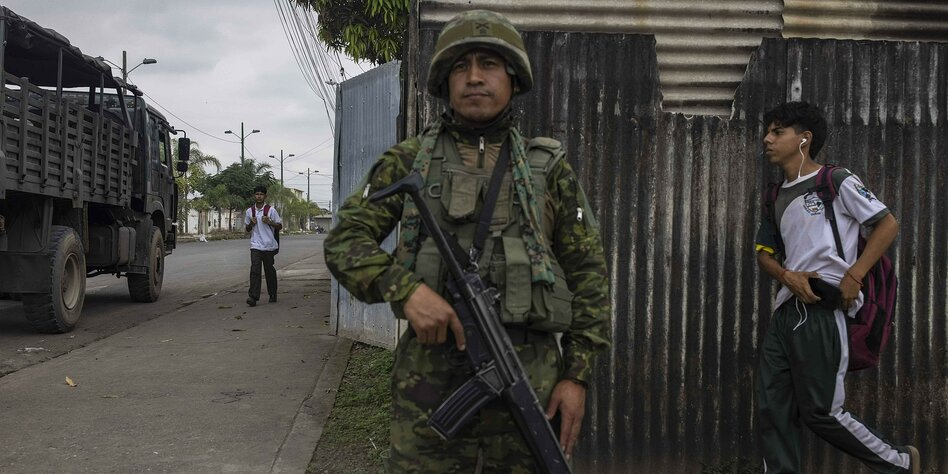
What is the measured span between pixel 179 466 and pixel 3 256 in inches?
186

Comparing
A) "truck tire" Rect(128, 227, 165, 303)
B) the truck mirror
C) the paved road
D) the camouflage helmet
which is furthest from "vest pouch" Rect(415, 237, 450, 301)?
the truck mirror

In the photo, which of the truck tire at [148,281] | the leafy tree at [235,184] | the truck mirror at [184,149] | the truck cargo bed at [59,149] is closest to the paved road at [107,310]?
the truck tire at [148,281]

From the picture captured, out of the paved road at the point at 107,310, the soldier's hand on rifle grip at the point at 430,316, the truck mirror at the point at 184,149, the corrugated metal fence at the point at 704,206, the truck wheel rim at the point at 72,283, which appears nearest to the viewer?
the soldier's hand on rifle grip at the point at 430,316

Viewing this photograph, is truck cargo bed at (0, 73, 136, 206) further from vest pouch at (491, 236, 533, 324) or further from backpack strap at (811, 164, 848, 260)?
backpack strap at (811, 164, 848, 260)

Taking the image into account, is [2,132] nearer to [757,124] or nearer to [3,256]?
[3,256]

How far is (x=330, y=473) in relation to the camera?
366 cm

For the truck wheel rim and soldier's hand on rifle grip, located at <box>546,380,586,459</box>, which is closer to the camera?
soldier's hand on rifle grip, located at <box>546,380,586,459</box>

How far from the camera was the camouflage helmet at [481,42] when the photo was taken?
1.97m

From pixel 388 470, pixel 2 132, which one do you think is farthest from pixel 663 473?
pixel 2 132

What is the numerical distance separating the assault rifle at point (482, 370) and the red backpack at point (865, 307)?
1.60m

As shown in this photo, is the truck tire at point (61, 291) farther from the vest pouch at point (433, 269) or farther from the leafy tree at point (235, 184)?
the leafy tree at point (235, 184)

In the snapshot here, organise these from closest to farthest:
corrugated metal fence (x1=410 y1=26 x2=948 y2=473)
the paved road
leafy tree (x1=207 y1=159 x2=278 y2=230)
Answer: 1. corrugated metal fence (x1=410 y1=26 x2=948 y2=473)
2. the paved road
3. leafy tree (x1=207 y1=159 x2=278 y2=230)

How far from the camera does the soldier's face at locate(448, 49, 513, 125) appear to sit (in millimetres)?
1991

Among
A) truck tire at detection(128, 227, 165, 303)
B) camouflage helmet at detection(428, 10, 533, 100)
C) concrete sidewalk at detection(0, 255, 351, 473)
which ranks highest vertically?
camouflage helmet at detection(428, 10, 533, 100)
